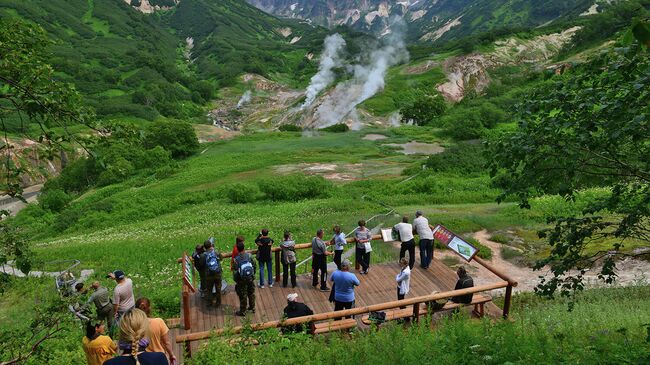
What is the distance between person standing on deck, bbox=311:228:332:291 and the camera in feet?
42.0

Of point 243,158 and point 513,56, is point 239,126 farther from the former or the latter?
point 513,56

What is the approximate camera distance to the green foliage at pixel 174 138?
217 ft

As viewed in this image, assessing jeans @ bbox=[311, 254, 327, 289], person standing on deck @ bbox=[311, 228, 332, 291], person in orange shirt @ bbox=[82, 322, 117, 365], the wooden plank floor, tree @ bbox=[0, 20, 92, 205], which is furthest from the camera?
jeans @ bbox=[311, 254, 327, 289]

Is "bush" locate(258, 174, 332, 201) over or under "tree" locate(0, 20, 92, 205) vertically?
under

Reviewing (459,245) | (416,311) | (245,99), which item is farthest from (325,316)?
(245,99)

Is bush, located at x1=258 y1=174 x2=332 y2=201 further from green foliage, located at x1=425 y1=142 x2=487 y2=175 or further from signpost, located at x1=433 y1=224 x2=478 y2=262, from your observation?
signpost, located at x1=433 y1=224 x2=478 y2=262

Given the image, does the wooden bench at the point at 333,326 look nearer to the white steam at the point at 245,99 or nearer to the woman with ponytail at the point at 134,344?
the woman with ponytail at the point at 134,344

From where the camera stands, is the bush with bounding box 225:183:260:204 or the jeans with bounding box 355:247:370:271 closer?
the jeans with bounding box 355:247:370:271

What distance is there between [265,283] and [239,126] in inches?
3755

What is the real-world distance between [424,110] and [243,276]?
77707mm

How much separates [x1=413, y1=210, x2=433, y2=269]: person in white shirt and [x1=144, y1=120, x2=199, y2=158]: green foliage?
5720cm

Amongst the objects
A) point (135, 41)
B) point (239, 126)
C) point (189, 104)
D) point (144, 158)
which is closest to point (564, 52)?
point (239, 126)

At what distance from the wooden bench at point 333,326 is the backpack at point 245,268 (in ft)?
7.54

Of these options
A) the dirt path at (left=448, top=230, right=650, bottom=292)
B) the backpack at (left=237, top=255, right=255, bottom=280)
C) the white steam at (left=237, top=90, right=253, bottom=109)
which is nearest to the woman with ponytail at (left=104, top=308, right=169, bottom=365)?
the backpack at (left=237, top=255, right=255, bottom=280)
